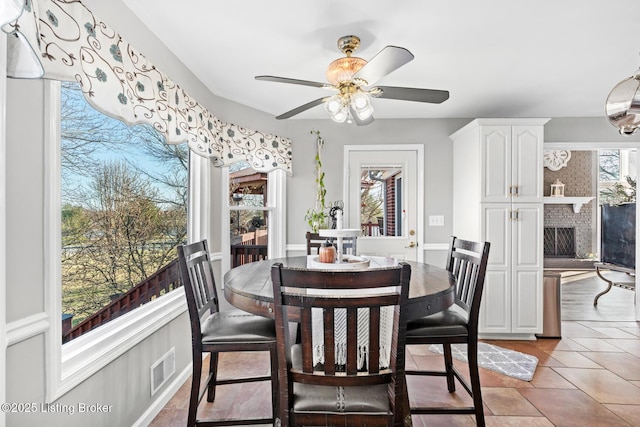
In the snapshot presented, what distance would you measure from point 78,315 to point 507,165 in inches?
137

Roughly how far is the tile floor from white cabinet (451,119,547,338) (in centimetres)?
25

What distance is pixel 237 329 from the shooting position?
1.78 m

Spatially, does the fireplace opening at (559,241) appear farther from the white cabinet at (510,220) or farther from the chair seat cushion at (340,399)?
the chair seat cushion at (340,399)

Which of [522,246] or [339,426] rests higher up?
[522,246]

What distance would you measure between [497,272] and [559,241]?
5.98 m

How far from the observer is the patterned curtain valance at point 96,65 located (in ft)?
3.43

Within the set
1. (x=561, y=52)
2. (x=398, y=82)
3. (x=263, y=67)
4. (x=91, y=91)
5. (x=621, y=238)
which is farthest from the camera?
(x=621, y=238)

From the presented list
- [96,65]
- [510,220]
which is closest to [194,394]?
[96,65]

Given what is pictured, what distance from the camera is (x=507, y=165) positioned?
3.24m

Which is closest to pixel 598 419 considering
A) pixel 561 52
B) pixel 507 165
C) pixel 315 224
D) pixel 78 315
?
pixel 507 165

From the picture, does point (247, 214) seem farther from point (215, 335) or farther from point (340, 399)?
point (340, 399)

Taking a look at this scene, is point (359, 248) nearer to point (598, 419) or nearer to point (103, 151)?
point (598, 419)

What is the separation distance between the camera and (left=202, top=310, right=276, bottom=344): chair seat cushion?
1716 mm

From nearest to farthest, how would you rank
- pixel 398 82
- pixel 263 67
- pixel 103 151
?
pixel 103 151, pixel 263 67, pixel 398 82
